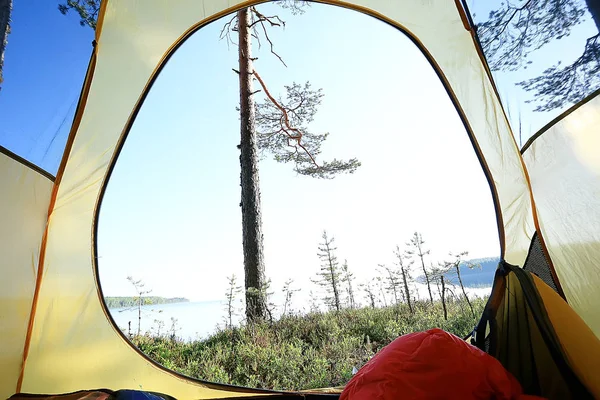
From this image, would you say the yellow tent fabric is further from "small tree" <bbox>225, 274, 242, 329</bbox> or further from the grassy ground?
"small tree" <bbox>225, 274, 242, 329</bbox>

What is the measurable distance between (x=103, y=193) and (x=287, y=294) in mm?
2693

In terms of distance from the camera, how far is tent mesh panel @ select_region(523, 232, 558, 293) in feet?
4.31

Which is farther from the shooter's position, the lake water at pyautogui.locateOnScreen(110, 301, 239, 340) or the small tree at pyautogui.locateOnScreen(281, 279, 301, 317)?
the small tree at pyautogui.locateOnScreen(281, 279, 301, 317)

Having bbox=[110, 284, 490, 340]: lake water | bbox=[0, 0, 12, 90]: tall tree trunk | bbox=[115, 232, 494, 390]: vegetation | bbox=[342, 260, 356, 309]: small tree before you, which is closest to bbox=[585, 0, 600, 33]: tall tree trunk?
bbox=[0, 0, 12, 90]: tall tree trunk

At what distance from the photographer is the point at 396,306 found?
13.2 ft

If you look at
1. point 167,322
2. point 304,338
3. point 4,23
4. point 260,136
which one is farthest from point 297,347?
point 260,136

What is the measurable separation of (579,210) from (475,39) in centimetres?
88

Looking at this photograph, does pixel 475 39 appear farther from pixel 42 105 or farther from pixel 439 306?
pixel 439 306

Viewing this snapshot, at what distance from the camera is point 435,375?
91 cm

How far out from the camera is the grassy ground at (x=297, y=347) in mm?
2598

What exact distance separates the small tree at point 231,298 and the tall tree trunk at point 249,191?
290mm

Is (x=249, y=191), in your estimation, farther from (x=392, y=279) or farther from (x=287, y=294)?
(x=392, y=279)

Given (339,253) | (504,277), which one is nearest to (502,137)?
(504,277)

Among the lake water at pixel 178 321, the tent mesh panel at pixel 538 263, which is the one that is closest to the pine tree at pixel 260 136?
the lake water at pixel 178 321
